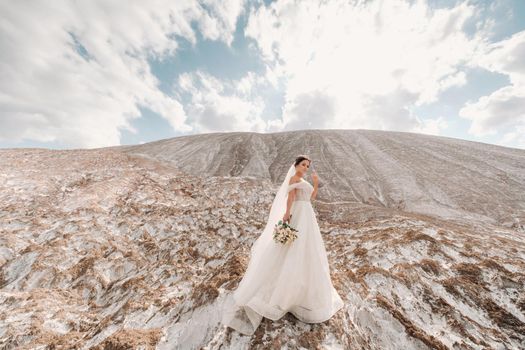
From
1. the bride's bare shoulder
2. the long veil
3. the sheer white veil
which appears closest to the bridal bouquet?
the long veil

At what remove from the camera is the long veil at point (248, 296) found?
5988 mm

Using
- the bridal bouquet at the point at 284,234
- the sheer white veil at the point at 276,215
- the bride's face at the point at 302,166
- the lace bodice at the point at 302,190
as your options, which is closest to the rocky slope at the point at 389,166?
the sheer white veil at the point at 276,215

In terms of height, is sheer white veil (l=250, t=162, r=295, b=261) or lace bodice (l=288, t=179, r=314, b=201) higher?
lace bodice (l=288, t=179, r=314, b=201)

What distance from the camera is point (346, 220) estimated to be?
774 inches

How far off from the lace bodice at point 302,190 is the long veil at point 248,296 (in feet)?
1.45

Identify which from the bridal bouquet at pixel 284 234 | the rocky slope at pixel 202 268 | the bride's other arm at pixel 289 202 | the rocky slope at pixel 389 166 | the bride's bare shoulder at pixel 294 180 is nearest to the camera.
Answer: the bridal bouquet at pixel 284 234

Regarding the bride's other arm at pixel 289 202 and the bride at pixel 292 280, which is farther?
the bride's other arm at pixel 289 202

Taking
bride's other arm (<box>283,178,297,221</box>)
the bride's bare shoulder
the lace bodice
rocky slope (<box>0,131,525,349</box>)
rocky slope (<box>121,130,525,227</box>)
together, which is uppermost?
rocky slope (<box>121,130,525,227</box>)

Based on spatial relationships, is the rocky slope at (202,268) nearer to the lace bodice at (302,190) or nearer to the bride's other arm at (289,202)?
the bride's other arm at (289,202)

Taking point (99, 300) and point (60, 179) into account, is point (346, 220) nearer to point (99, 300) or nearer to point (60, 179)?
point (99, 300)

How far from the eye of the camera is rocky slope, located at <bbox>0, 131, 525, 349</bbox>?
649cm

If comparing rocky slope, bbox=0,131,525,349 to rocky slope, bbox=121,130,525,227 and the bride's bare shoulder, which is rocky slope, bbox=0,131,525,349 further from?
the bride's bare shoulder

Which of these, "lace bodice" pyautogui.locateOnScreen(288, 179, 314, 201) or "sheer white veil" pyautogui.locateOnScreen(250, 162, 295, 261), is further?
"sheer white veil" pyautogui.locateOnScreen(250, 162, 295, 261)

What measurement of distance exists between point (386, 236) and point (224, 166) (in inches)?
1027
